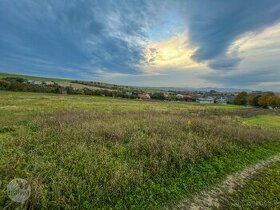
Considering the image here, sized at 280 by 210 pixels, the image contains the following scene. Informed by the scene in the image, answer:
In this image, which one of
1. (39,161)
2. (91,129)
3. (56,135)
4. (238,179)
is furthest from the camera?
(91,129)

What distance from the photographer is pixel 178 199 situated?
755 cm

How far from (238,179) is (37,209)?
7.94 metres

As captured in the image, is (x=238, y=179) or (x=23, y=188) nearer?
(x=23, y=188)

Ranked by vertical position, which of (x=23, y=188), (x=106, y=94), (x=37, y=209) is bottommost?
(x=106, y=94)

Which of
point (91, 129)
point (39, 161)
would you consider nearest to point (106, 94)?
point (91, 129)

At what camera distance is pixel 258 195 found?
8352 mm

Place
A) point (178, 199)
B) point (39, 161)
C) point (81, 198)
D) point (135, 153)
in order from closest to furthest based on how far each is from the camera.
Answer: point (81, 198)
point (178, 199)
point (39, 161)
point (135, 153)

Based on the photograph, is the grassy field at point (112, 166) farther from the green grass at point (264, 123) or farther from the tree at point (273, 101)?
the tree at point (273, 101)

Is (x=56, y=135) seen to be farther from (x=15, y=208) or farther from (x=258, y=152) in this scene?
(x=258, y=152)

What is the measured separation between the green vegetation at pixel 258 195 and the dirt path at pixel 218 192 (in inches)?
11.1

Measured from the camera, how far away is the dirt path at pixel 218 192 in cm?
730

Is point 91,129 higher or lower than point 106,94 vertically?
higher

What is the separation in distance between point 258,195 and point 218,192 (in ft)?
4.77

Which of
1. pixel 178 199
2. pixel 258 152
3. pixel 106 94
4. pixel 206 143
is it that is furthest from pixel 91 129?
pixel 106 94
